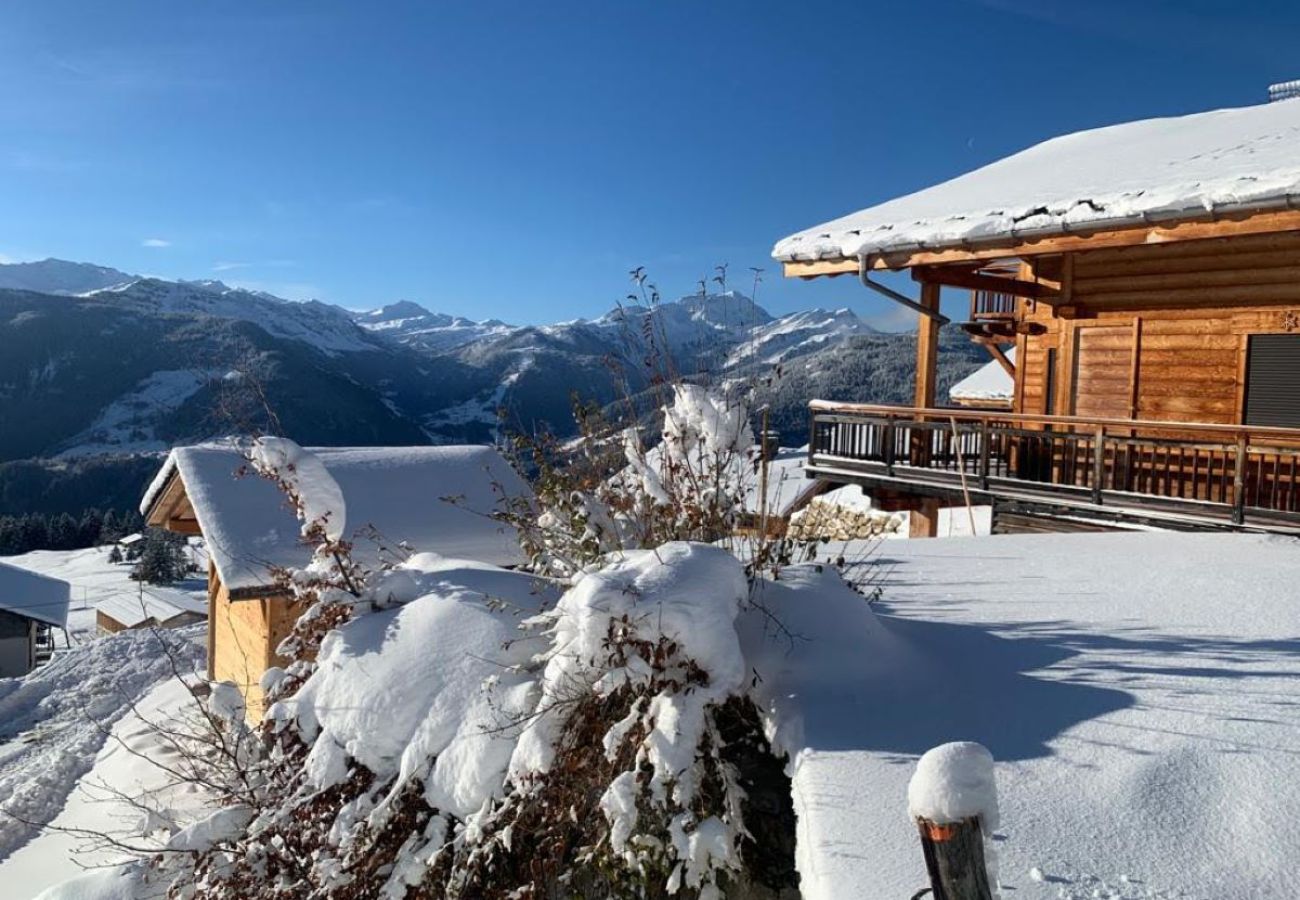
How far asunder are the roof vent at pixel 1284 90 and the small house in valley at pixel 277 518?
15622 mm

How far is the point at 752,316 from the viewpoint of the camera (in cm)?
494

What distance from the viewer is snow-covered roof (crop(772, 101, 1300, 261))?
23.4ft

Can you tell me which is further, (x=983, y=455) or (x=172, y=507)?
(x=172, y=507)

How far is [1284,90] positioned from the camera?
50.8ft

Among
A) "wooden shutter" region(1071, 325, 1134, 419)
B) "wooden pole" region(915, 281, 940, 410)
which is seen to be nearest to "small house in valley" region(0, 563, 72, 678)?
"wooden pole" region(915, 281, 940, 410)

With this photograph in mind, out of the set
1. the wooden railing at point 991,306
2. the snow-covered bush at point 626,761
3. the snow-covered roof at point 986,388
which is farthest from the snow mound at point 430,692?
the snow-covered roof at point 986,388

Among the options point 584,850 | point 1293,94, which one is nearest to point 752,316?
point 584,850

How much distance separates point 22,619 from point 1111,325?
122 ft

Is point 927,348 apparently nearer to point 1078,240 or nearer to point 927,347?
point 927,347

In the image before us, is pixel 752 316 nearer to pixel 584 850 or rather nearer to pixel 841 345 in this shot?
pixel 584 850

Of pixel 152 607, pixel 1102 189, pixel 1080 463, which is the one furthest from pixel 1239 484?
pixel 152 607

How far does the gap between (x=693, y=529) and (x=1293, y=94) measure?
17249 mm

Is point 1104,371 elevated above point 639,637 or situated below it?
above

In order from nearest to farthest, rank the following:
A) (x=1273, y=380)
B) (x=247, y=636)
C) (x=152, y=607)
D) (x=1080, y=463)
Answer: (x=1273, y=380), (x=1080, y=463), (x=247, y=636), (x=152, y=607)
